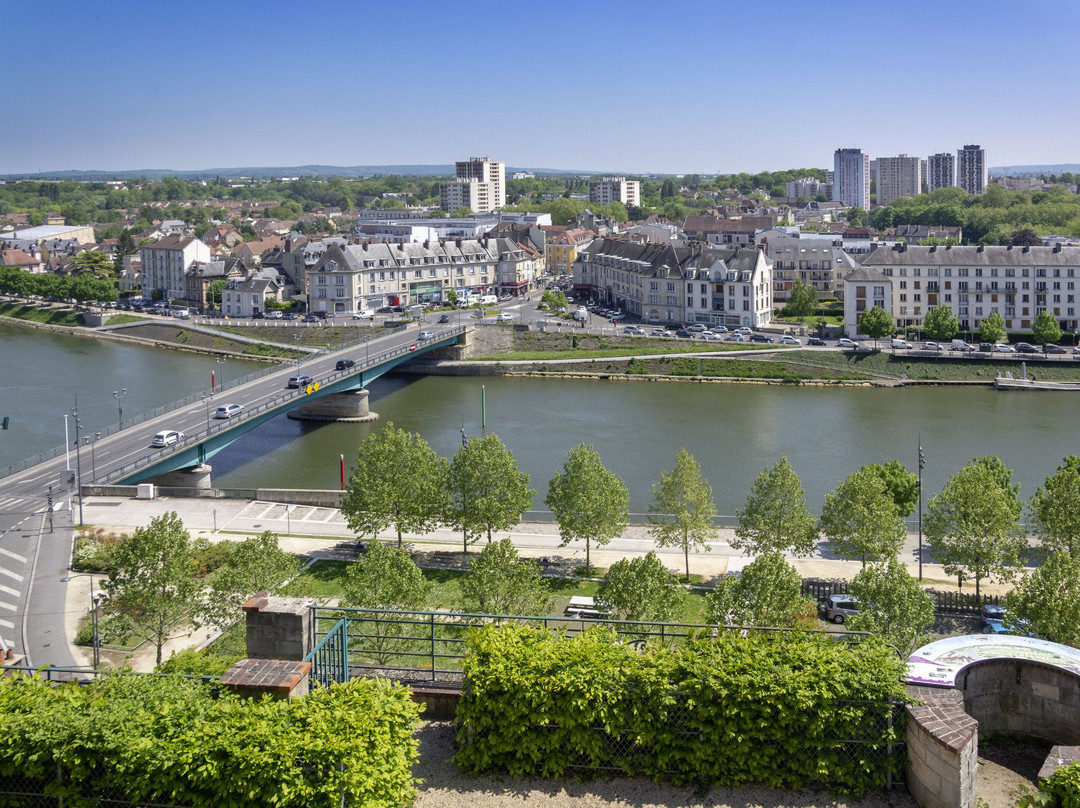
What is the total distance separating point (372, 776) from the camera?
4.52m

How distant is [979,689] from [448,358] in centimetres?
3142

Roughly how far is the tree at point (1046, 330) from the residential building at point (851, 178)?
81813mm

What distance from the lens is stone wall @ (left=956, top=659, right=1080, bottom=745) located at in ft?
18.4

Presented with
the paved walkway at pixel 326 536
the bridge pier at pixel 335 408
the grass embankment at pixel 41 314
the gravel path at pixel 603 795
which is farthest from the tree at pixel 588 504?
the grass embankment at pixel 41 314

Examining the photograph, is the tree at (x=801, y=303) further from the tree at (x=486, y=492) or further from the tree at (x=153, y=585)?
the tree at (x=153, y=585)

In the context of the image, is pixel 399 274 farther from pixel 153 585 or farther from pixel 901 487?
pixel 153 585

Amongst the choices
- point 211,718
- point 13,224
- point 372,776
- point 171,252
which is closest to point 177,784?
point 211,718

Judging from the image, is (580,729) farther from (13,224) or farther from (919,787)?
(13,224)

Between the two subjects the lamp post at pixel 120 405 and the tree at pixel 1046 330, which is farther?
the tree at pixel 1046 330

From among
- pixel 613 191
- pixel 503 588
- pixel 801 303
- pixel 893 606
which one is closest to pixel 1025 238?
pixel 801 303

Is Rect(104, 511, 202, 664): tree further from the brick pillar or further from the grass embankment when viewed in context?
the grass embankment

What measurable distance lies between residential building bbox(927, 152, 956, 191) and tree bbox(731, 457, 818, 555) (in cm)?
10846

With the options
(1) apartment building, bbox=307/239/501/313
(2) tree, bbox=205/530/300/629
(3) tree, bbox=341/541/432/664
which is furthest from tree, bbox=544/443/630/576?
(1) apartment building, bbox=307/239/501/313

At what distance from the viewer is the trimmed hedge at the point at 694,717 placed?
5066 millimetres
